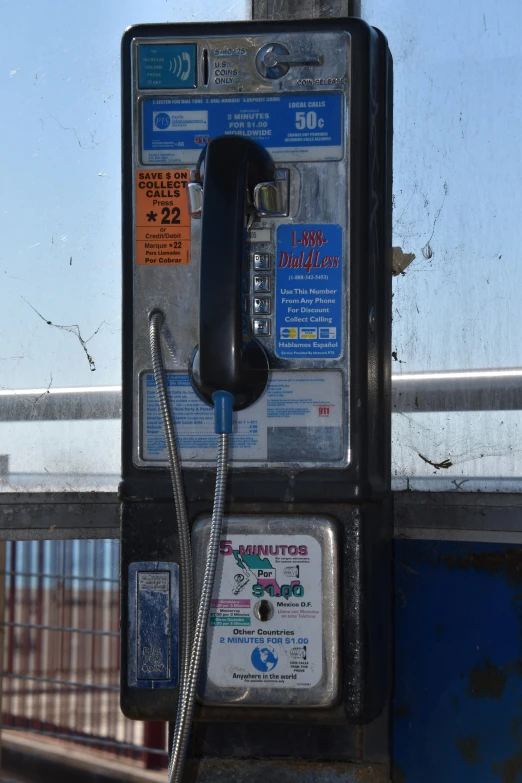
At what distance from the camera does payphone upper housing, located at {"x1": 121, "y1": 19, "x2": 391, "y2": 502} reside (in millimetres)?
1151

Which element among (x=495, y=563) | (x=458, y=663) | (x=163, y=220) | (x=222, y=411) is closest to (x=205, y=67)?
(x=163, y=220)

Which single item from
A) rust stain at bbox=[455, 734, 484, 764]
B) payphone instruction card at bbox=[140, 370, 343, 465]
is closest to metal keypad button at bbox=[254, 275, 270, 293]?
payphone instruction card at bbox=[140, 370, 343, 465]

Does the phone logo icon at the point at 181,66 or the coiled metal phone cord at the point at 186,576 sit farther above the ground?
the phone logo icon at the point at 181,66

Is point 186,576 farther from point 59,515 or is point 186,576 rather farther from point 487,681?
point 487,681

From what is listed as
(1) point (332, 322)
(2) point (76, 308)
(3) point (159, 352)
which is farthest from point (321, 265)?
(2) point (76, 308)

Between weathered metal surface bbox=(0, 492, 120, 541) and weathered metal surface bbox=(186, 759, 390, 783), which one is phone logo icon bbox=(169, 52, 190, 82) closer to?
weathered metal surface bbox=(0, 492, 120, 541)

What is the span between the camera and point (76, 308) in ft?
4.95

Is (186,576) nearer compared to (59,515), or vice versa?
(186,576)

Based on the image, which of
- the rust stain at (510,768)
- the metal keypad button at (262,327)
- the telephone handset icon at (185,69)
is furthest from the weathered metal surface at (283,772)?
the telephone handset icon at (185,69)

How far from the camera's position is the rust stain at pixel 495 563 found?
136cm

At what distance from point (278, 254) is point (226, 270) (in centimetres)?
8

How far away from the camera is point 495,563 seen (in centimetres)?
137

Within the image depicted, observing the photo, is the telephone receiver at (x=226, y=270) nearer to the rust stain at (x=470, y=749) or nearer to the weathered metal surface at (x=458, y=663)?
the weathered metal surface at (x=458, y=663)

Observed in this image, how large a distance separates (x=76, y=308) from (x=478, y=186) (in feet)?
2.10
